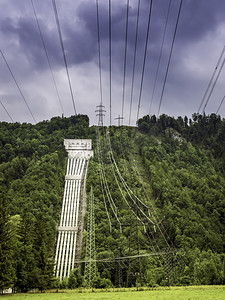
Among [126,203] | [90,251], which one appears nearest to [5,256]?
[90,251]

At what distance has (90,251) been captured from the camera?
147 ft

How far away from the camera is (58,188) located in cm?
7269

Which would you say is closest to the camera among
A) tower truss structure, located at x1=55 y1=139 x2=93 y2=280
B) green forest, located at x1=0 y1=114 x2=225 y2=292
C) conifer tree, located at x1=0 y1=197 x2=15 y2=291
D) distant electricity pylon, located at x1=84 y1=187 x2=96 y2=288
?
conifer tree, located at x1=0 y1=197 x2=15 y2=291

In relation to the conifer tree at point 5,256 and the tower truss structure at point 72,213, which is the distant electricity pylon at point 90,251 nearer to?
the tower truss structure at point 72,213

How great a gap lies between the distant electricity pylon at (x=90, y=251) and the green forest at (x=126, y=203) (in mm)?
1009

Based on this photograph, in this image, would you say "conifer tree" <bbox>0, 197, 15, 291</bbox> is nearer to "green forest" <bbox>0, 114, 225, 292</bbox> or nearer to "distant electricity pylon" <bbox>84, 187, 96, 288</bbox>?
"green forest" <bbox>0, 114, 225, 292</bbox>

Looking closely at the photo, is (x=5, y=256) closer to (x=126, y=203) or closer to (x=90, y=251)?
(x=90, y=251)

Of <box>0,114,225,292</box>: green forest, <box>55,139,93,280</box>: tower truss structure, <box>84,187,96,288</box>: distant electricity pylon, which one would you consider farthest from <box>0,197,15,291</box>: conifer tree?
<box>55,139,93,280</box>: tower truss structure

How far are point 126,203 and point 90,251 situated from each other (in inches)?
852

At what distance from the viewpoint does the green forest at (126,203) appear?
134ft

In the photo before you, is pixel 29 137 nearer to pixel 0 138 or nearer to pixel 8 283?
pixel 0 138

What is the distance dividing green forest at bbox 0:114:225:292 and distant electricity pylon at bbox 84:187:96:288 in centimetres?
101

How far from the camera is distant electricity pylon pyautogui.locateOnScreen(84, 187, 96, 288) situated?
142 feet

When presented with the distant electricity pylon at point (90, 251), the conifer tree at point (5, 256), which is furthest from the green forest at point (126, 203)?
the distant electricity pylon at point (90, 251)
